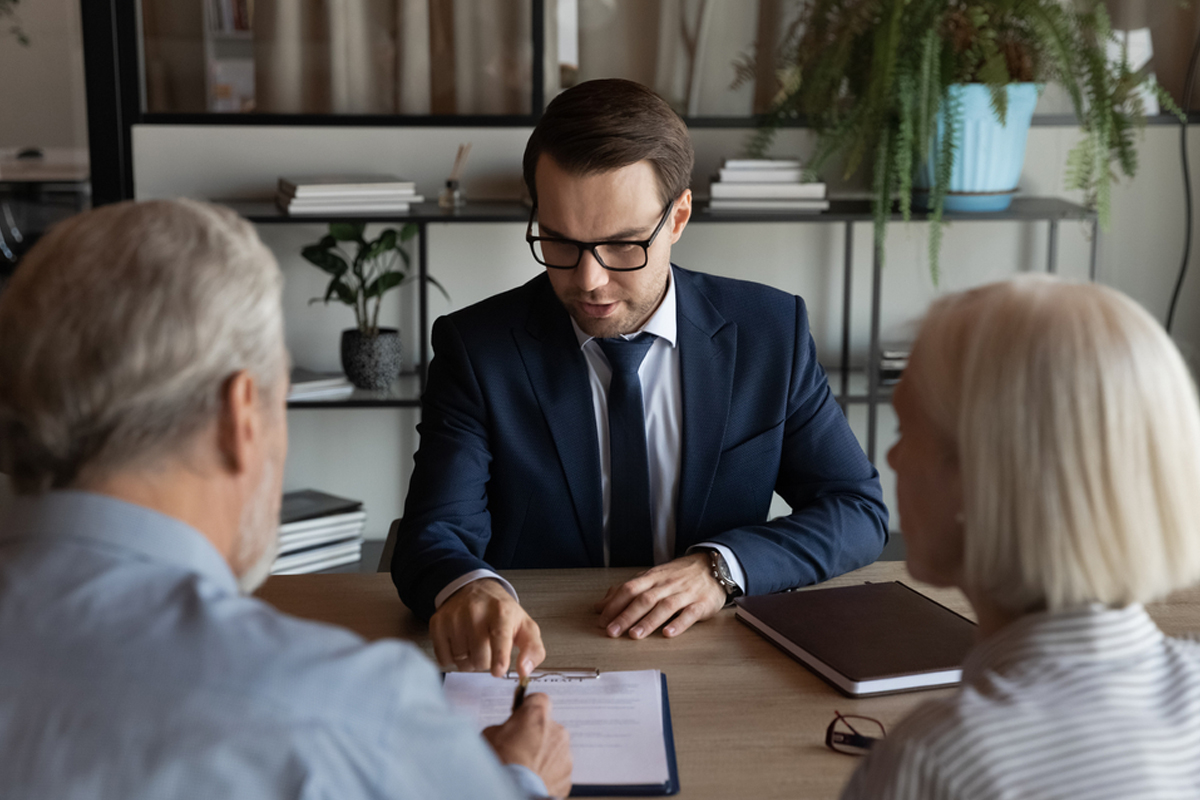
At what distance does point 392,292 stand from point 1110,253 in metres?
2.11

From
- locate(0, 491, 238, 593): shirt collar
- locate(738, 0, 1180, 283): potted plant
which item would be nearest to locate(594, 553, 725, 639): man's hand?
locate(0, 491, 238, 593): shirt collar

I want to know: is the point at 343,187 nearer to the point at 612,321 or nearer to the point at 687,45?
the point at 687,45

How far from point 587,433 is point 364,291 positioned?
4.58ft

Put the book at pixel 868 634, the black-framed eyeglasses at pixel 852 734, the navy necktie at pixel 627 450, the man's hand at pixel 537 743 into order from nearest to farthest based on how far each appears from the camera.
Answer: the man's hand at pixel 537 743 → the black-framed eyeglasses at pixel 852 734 → the book at pixel 868 634 → the navy necktie at pixel 627 450

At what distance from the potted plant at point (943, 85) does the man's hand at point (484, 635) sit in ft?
5.49

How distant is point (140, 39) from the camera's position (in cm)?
318

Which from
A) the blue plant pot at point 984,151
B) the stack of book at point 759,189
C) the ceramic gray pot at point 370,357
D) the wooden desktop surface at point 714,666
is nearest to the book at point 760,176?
the stack of book at point 759,189

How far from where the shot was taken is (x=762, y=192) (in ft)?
9.90

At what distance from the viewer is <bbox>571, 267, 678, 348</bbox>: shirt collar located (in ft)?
6.11

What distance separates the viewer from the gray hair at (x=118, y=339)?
2.60 feet

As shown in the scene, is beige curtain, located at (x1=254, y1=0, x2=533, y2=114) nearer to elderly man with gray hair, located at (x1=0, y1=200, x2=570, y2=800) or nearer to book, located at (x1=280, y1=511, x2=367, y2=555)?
book, located at (x1=280, y1=511, x2=367, y2=555)

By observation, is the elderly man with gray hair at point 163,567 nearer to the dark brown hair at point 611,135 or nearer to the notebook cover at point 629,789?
the notebook cover at point 629,789

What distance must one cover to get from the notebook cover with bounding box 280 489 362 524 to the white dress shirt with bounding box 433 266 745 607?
1445mm

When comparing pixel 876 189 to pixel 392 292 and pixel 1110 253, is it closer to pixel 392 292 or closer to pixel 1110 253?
pixel 1110 253
